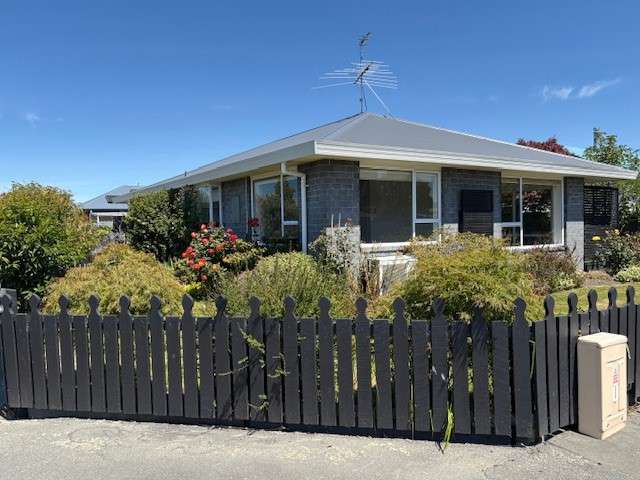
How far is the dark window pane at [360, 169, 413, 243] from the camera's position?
30.8 feet

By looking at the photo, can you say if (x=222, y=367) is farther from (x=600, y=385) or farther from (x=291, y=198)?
(x=291, y=198)

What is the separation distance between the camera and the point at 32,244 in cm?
734

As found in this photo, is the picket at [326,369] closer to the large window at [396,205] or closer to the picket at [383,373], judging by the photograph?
the picket at [383,373]

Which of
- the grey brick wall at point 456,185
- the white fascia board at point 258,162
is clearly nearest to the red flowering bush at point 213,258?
the white fascia board at point 258,162

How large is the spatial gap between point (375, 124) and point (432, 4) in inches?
130

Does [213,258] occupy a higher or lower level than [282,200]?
lower

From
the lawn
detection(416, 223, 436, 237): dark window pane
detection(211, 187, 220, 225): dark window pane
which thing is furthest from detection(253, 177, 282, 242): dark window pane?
the lawn

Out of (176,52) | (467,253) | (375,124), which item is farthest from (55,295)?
(176,52)

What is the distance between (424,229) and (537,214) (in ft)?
15.7

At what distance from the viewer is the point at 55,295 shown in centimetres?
582

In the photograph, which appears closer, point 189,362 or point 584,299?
point 189,362

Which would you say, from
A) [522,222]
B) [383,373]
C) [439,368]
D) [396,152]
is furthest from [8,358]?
[522,222]

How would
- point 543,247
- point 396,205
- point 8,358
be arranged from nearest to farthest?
point 8,358 < point 396,205 < point 543,247

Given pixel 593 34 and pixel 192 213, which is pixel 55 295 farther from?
pixel 593 34
